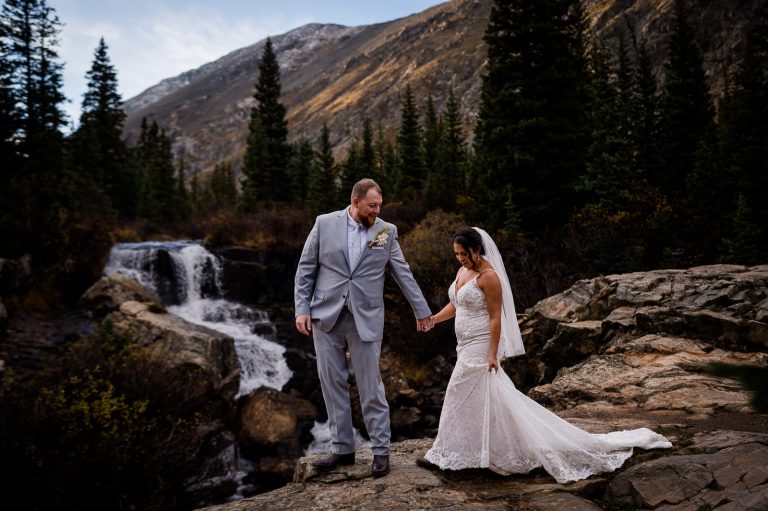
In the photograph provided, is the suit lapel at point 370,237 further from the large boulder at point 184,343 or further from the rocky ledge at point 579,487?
the large boulder at point 184,343

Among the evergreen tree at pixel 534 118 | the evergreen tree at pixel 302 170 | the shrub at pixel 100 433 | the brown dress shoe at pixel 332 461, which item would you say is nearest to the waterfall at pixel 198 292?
the shrub at pixel 100 433

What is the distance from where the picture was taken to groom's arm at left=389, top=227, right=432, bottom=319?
4.45 metres

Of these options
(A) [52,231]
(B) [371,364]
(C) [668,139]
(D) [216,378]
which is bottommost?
(D) [216,378]

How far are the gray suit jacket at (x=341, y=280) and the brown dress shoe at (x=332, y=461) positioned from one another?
3.82 feet

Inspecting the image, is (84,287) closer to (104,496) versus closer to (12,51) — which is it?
(104,496)

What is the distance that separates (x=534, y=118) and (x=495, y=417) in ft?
49.0

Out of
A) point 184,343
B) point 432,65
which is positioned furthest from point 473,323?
point 432,65

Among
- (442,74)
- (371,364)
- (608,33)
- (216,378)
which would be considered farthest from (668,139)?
(442,74)

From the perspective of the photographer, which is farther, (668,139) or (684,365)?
(668,139)

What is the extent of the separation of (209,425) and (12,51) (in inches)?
882

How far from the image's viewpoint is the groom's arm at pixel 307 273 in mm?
4270

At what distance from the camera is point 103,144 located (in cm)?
3925

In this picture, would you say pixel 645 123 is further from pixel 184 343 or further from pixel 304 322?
pixel 304 322

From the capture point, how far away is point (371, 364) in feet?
13.7
